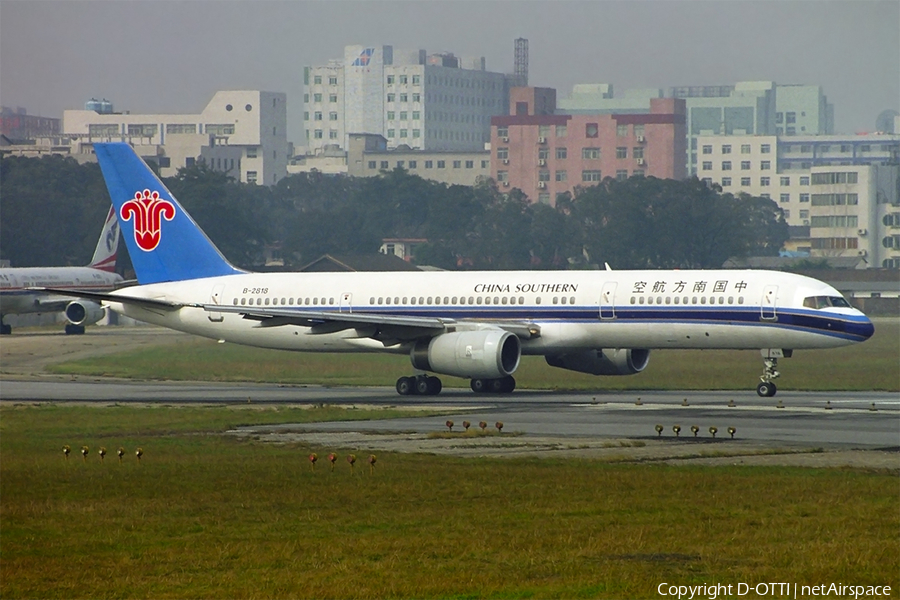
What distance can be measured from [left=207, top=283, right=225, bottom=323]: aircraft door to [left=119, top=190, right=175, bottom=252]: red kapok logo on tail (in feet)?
10.00

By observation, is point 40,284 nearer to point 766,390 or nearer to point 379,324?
point 379,324

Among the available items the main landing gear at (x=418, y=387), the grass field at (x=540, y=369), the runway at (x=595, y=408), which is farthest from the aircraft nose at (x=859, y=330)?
the main landing gear at (x=418, y=387)

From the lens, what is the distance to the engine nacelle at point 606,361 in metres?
45.9

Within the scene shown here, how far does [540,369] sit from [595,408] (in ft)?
54.0

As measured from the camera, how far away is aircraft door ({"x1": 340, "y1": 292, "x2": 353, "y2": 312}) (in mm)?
48281

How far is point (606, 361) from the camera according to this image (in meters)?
46.1

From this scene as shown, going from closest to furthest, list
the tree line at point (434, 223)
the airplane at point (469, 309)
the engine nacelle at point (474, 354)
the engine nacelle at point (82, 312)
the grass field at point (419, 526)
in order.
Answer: the grass field at point (419, 526) → the airplane at point (469, 309) → the engine nacelle at point (474, 354) → the engine nacelle at point (82, 312) → the tree line at point (434, 223)

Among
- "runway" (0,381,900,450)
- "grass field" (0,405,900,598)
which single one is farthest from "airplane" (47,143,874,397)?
"grass field" (0,405,900,598)

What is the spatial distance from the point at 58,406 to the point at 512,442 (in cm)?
1560

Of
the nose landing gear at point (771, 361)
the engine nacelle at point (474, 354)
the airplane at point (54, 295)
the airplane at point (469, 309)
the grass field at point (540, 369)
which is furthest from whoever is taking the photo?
the airplane at point (54, 295)

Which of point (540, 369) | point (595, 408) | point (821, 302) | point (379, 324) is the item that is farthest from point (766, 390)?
point (540, 369)

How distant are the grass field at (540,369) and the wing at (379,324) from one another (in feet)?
15.5

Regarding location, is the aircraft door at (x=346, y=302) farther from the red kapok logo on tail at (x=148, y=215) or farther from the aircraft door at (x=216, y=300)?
the red kapok logo on tail at (x=148, y=215)

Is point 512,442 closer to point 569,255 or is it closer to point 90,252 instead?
point 90,252
